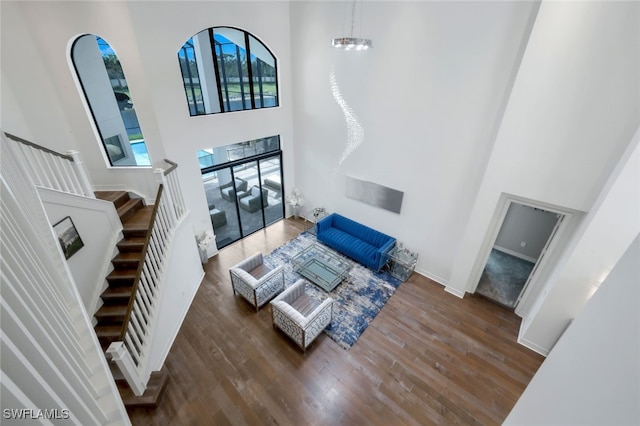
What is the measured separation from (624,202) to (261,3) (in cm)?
690

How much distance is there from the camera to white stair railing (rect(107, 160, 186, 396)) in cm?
315

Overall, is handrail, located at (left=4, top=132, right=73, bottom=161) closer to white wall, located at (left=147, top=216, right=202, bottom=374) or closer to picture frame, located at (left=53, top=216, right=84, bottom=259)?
picture frame, located at (left=53, top=216, right=84, bottom=259)

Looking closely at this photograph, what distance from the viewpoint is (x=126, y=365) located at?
3.09 meters

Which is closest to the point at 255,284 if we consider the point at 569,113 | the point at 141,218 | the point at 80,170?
the point at 141,218

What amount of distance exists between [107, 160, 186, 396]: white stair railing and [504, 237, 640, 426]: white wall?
148 inches

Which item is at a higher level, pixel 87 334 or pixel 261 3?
pixel 261 3

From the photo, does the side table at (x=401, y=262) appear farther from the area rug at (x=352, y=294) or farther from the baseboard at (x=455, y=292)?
the baseboard at (x=455, y=292)

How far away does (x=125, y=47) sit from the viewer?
13.9 feet

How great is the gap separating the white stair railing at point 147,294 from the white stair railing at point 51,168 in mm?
1176

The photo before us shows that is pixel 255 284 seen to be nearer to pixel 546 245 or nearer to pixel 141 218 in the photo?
pixel 141 218

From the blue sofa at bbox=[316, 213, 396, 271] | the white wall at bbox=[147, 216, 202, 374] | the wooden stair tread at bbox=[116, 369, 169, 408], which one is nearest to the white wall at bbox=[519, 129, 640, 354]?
the blue sofa at bbox=[316, 213, 396, 271]

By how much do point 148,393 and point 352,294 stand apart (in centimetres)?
358

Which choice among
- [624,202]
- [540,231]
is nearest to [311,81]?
[624,202]

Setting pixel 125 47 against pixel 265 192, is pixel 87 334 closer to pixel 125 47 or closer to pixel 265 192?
pixel 125 47
